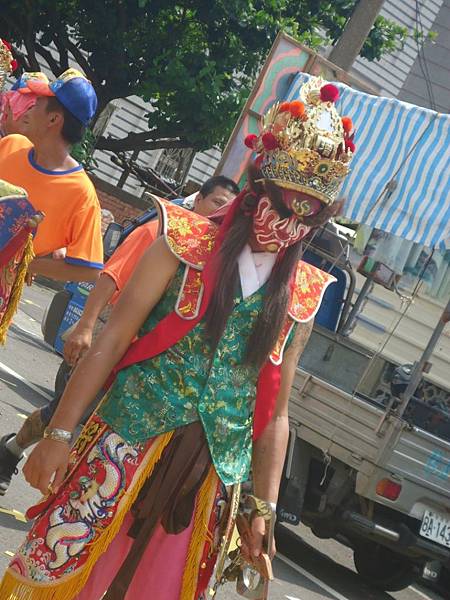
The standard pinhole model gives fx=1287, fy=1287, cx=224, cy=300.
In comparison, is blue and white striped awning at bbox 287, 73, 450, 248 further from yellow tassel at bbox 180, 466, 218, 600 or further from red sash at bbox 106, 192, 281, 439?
yellow tassel at bbox 180, 466, 218, 600

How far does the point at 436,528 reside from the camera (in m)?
8.41

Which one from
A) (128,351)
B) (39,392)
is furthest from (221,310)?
(39,392)

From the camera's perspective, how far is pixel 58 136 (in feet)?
16.1

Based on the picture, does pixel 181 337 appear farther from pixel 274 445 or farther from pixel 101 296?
pixel 101 296

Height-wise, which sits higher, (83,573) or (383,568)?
(83,573)

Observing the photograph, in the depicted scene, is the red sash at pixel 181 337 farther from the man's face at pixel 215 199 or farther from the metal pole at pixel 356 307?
the metal pole at pixel 356 307

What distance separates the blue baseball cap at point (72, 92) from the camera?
4902 millimetres

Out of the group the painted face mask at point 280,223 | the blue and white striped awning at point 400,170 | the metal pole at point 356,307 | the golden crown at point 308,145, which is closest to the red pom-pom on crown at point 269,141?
the golden crown at point 308,145

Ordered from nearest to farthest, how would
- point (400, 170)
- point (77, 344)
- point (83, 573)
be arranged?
point (83, 573)
point (77, 344)
point (400, 170)

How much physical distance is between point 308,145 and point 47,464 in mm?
1152

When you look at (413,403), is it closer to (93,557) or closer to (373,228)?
(373,228)

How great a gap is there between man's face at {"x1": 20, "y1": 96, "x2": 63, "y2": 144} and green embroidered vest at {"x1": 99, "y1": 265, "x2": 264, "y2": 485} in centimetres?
156

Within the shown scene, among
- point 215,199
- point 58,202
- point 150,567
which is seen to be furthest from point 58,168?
point 215,199

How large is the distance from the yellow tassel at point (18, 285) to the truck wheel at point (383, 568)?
4930 millimetres
